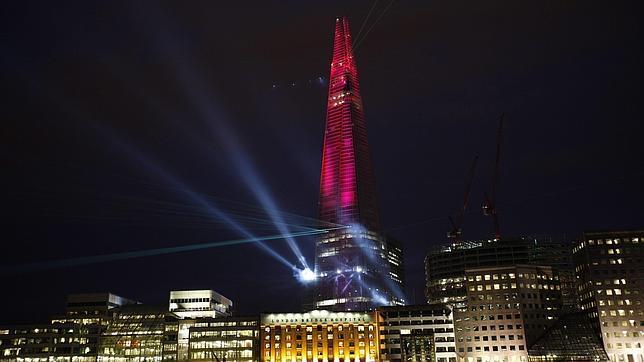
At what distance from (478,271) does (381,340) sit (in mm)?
35119

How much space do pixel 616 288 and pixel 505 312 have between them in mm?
29507

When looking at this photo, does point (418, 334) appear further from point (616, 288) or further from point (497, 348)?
point (616, 288)

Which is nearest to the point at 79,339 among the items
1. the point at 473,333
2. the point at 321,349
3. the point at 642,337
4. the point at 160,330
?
the point at 160,330

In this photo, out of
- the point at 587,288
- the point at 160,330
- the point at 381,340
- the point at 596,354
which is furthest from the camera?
the point at 160,330

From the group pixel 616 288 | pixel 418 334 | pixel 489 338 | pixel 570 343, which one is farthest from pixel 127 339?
pixel 616 288

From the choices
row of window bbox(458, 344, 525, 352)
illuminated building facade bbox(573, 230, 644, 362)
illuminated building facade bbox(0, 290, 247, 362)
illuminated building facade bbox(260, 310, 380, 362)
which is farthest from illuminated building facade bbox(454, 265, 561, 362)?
illuminated building facade bbox(0, 290, 247, 362)

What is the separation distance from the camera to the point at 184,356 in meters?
185

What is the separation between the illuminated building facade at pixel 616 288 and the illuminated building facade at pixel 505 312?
36.9 ft

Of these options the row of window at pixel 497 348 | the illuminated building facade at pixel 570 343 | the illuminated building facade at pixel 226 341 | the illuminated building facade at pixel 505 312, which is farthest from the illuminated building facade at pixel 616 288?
the illuminated building facade at pixel 226 341

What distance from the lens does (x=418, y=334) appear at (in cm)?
17288

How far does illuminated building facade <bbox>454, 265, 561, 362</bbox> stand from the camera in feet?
538

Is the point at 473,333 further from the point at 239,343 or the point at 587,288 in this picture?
the point at 239,343

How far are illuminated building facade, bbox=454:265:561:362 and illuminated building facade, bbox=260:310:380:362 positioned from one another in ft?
87.9

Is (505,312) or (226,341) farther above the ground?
(505,312)
